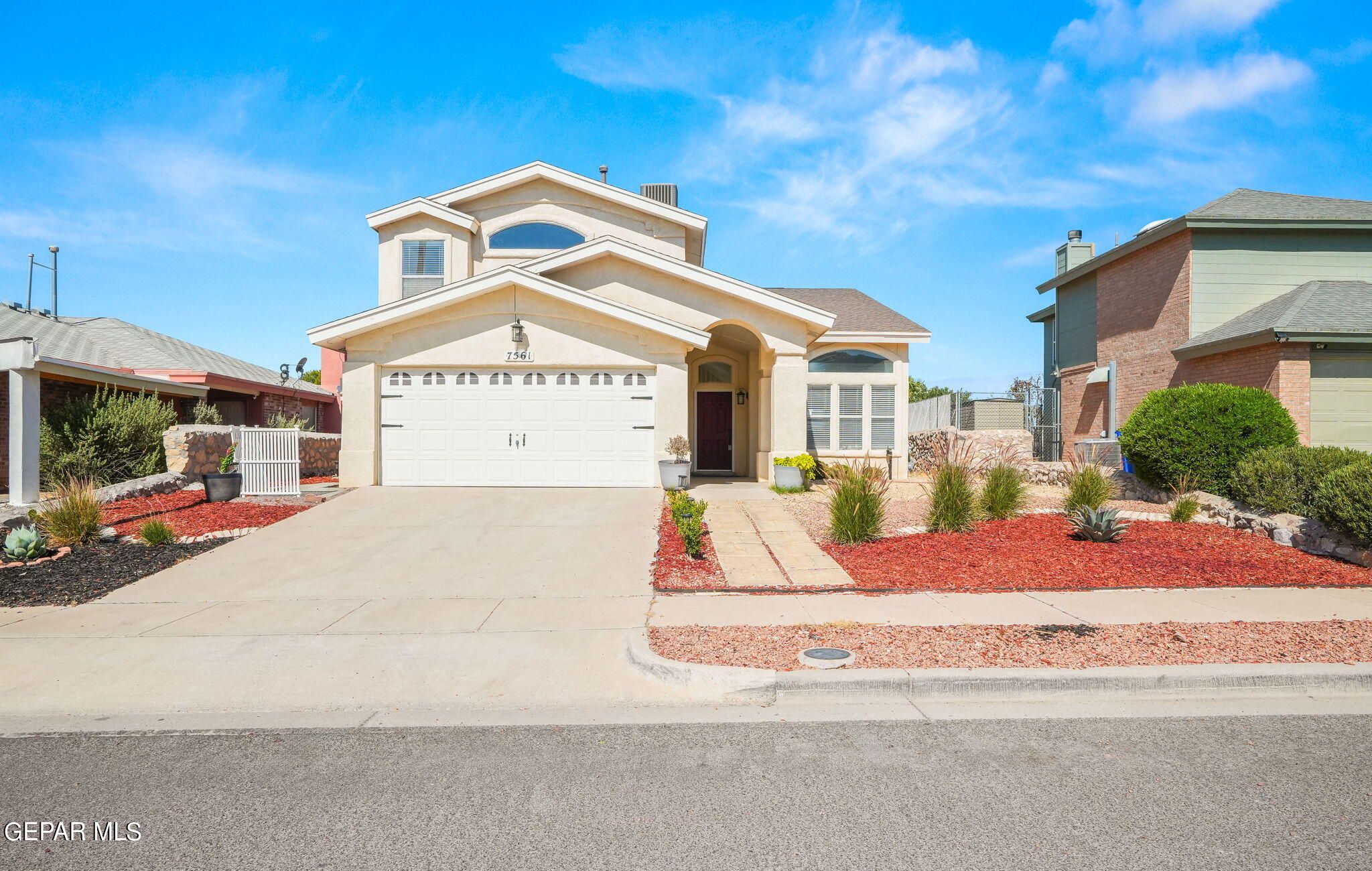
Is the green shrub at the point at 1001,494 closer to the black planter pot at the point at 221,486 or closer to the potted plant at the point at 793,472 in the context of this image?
the potted plant at the point at 793,472

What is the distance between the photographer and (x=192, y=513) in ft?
41.1

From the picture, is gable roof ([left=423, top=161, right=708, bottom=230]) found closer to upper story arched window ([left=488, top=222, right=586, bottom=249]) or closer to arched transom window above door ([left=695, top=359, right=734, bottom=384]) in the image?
upper story arched window ([left=488, top=222, right=586, bottom=249])

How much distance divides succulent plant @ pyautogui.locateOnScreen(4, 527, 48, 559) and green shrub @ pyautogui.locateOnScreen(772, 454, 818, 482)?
1179cm

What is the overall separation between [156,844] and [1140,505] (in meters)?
14.2

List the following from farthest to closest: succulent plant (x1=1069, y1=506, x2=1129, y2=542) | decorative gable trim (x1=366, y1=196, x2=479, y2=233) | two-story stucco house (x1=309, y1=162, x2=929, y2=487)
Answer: decorative gable trim (x1=366, y1=196, x2=479, y2=233) < two-story stucco house (x1=309, y1=162, x2=929, y2=487) < succulent plant (x1=1069, y1=506, x2=1129, y2=542)

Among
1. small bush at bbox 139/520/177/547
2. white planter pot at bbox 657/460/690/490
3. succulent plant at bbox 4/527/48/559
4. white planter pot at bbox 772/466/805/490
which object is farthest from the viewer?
white planter pot at bbox 772/466/805/490

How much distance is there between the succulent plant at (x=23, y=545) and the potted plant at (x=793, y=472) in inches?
458

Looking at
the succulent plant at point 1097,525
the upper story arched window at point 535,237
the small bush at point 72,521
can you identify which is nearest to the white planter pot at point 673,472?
the succulent plant at point 1097,525

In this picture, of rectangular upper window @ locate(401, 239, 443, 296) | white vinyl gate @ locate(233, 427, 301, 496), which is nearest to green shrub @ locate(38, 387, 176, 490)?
white vinyl gate @ locate(233, 427, 301, 496)

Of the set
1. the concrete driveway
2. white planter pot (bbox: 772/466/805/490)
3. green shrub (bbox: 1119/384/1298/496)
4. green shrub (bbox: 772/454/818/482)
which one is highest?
green shrub (bbox: 1119/384/1298/496)

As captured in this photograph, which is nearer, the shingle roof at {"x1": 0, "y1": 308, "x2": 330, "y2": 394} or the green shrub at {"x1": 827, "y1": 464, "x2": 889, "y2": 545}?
the green shrub at {"x1": 827, "y1": 464, "x2": 889, "y2": 545}

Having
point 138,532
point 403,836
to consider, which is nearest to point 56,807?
point 403,836

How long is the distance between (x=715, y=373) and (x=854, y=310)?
4.42 meters

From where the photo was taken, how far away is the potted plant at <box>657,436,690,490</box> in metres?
14.8
